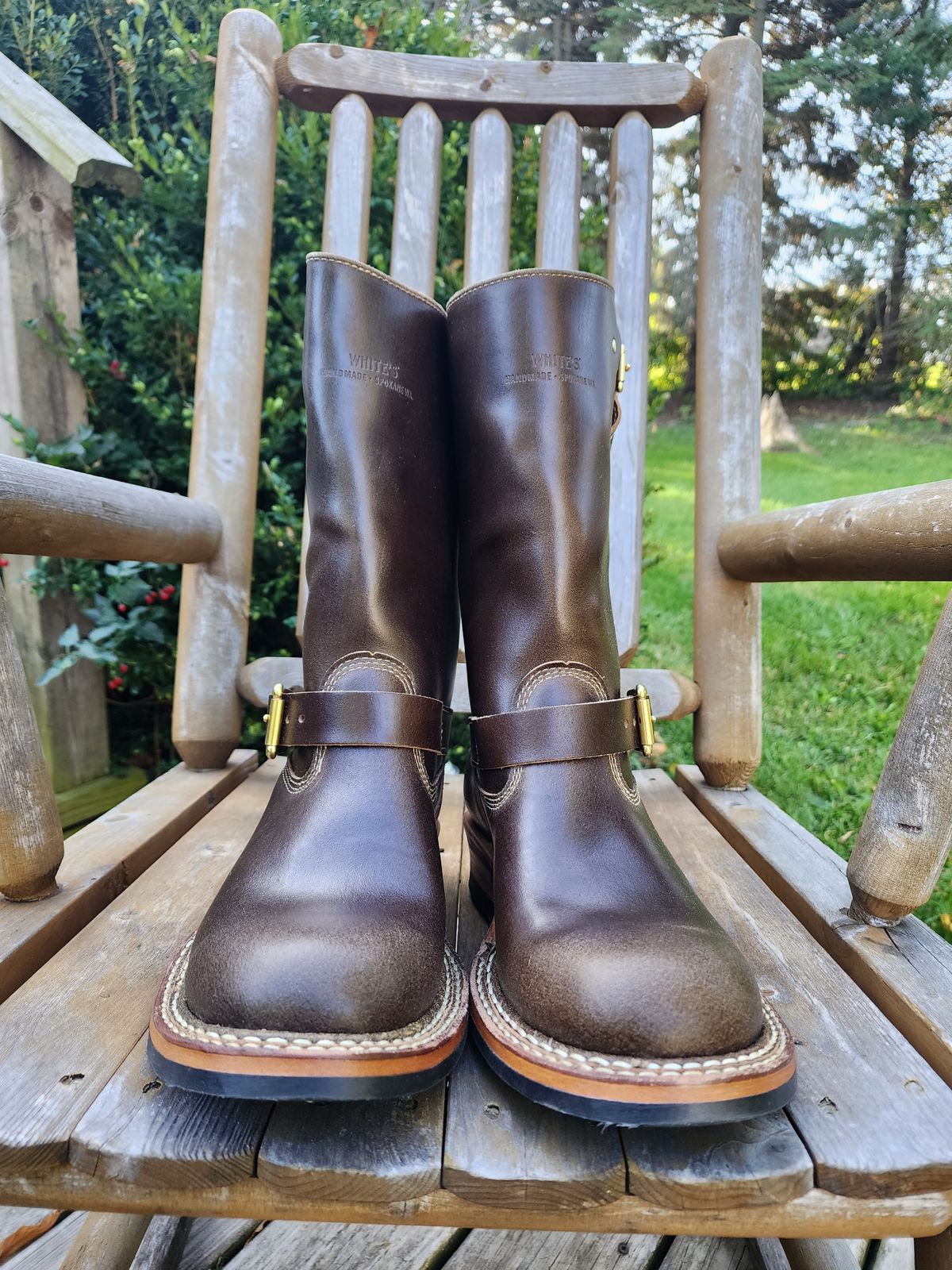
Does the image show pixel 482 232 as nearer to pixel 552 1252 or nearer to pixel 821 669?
pixel 552 1252

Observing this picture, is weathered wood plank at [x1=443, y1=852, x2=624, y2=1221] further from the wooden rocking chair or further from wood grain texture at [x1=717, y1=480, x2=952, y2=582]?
wood grain texture at [x1=717, y1=480, x2=952, y2=582]

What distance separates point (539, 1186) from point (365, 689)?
0.37 metres

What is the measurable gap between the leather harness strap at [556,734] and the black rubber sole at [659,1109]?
0.78ft

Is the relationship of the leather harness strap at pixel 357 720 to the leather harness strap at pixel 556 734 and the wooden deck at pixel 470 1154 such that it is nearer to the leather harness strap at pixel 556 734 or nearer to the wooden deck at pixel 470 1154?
the leather harness strap at pixel 556 734

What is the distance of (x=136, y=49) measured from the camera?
1752mm

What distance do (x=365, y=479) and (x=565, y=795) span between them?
32 cm

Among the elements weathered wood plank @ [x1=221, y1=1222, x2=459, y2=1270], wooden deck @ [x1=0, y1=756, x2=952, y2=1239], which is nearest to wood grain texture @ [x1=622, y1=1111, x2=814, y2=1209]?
wooden deck @ [x1=0, y1=756, x2=952, y2=1239]

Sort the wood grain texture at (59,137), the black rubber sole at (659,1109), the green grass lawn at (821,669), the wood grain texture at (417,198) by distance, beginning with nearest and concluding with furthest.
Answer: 1. the black rubber sole at (659,1109)
2. the wood grain texture at (417,198)
3. the wood grain texture at (59,137)
4. the green grass lawn at (821,669)

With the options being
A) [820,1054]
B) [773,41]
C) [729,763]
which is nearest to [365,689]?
[820,1054]

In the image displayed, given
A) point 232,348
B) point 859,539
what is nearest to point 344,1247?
point 859,539

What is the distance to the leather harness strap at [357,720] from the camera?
0.63 meters

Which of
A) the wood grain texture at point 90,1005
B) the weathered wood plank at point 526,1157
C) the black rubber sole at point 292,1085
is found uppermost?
the black rubber sole at point 292,1085

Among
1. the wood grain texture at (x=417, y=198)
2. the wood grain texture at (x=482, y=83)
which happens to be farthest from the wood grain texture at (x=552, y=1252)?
the wood grain texture at (x=482, y=83)

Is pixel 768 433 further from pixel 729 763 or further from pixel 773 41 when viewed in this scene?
pixel 729 763
